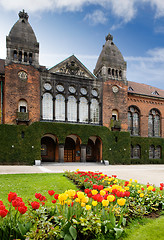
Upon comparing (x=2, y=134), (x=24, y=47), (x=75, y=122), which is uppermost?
(x=24, y=47)

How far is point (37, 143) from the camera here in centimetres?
2419

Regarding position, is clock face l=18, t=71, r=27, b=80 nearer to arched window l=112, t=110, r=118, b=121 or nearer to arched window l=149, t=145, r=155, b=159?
arched window l=112, t=110, r=118, b=121

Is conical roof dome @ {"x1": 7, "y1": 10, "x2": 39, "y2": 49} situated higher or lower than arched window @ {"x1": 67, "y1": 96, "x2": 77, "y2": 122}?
higher

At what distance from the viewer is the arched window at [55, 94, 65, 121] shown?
26594 mm

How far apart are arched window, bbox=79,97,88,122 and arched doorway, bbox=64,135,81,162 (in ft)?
12.7

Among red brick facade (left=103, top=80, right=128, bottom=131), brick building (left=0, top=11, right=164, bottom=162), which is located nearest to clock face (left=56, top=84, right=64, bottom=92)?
brick building (left=0, top=11, right=164, bottom=162)

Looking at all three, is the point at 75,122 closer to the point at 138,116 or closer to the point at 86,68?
the point at 86,68

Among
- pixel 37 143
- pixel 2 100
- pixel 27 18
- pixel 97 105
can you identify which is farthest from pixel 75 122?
pixel 27 18

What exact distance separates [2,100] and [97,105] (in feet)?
46.0

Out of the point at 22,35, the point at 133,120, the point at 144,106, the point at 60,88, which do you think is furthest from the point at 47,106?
the point at 144,106

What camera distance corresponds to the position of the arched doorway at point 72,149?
97.6ft

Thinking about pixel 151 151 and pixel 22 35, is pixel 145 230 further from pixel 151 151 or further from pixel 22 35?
pixel 151 151

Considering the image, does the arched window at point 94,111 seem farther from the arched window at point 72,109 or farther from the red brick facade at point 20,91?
the red brick facade at point 20,91

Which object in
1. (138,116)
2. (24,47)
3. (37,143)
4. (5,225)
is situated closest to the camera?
(5,225)
